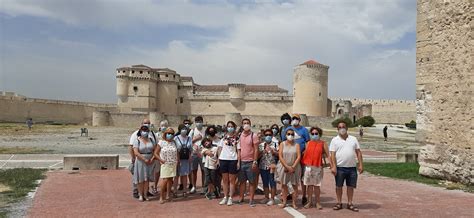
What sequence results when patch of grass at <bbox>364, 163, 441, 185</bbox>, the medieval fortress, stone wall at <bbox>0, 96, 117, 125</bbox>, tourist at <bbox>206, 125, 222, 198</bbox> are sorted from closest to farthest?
tourist at <bbox>206, 125, 222, 198</bbox> → patch of grass at <bbox>364, 163, 441, 185</bbox> → stone wall at <bbox>0, 96, 117, 125</bbox> → the medieval fortress

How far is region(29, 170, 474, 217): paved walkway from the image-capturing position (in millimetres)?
6957

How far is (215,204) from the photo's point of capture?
25.7ft

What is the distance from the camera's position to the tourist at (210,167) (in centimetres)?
843

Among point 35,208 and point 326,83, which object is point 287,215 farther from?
point 326,83

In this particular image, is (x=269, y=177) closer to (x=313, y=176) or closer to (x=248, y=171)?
(x=248, y=171)

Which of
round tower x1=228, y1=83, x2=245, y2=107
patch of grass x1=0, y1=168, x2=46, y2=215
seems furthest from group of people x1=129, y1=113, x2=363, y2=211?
round tower x1=228, y1=83, x2=245, y2=107

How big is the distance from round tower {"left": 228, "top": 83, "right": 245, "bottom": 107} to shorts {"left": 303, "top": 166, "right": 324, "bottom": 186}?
212 feet

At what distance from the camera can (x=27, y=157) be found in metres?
16.6

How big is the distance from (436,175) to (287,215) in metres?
5.96

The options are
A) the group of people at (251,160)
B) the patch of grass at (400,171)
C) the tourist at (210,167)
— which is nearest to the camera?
the group of people at (251,160)

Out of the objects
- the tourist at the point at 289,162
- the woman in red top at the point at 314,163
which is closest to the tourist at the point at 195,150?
the tourist at the point at 289,162

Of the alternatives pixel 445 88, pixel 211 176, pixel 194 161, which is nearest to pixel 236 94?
pixel 445 88

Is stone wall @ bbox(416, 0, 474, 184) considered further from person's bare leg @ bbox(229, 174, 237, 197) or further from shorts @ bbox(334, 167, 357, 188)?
person's bare leg @ bbox(229, 174, 237, 197)

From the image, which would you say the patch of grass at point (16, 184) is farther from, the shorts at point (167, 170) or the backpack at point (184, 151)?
the backpack at point (184, 151)
